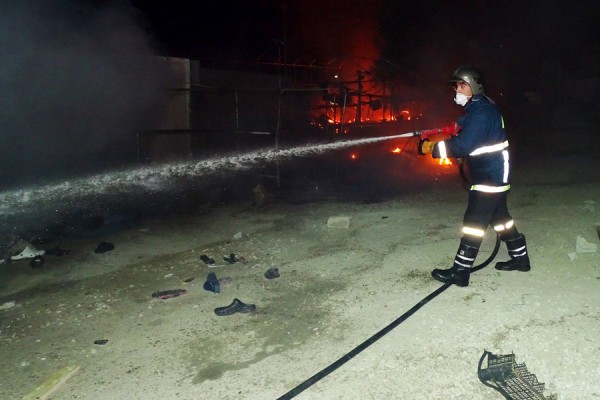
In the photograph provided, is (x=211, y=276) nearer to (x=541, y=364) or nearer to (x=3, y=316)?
(x=3, y=316)

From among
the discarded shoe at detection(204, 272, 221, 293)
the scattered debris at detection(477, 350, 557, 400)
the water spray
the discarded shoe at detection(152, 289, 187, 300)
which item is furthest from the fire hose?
the water spray

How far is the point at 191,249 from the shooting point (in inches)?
217

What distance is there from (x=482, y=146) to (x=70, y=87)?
270 inches

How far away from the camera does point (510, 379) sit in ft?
8.57

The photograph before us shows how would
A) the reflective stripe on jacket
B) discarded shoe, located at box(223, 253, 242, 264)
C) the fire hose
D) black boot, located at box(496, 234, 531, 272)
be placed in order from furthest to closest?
1. discarded shoe, located at box(223, 253, 242, 264)
2. black boot, located at box(496, 234, 531, 272)
3. the reflective stripe on jacket
4. the fire hose

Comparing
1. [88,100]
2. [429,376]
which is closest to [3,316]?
[429,376]

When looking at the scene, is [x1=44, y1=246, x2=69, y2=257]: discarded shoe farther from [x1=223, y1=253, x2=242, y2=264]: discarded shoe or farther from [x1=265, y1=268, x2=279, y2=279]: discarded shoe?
[x1=265, y1=268, x2=279, y2=279]: discarded shoe

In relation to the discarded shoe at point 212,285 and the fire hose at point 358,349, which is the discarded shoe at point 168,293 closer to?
the discarded shoe at point 212,285

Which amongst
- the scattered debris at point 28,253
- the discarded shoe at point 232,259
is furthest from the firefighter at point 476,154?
the scattered debris at point 28,253

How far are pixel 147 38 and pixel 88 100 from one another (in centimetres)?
192

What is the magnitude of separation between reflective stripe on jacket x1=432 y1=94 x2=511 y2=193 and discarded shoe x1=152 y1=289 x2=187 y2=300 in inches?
104

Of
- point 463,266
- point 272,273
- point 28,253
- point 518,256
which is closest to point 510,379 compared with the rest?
point 463,266

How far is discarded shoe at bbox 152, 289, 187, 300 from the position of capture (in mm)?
4070

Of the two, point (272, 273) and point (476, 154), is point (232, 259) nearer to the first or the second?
point (272, 273)
